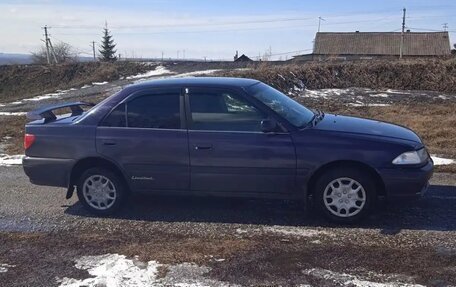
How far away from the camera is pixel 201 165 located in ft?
18.4

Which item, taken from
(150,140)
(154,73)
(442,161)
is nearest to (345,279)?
(150,140)

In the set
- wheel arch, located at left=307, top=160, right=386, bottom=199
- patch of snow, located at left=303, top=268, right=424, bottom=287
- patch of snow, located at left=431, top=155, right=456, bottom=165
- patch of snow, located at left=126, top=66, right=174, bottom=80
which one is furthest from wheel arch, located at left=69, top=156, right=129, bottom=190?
patch of snow, located at left=126, top=66, right=174, bottom=80

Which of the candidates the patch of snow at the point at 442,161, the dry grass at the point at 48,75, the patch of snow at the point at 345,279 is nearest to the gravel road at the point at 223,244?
the patch of snow at the point at 345,279

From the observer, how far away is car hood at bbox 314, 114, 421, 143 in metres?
5.48

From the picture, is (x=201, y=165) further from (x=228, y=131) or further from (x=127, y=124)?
(x=127, y=124)

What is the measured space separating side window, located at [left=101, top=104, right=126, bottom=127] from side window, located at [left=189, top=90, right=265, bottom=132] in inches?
32.5

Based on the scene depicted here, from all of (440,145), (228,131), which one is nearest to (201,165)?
(228,131)

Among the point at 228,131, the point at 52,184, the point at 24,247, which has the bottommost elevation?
the point at 24,247

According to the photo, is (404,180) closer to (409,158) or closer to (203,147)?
(409,158)

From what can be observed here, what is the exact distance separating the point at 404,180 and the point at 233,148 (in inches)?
71.6

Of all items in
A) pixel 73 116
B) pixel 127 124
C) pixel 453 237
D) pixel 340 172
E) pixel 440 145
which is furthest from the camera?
pixel 440 145

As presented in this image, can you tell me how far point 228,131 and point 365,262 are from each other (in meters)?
2.04

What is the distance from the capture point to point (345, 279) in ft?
13.3

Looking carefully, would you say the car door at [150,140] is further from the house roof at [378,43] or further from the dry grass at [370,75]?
the house roof at [378,43]
